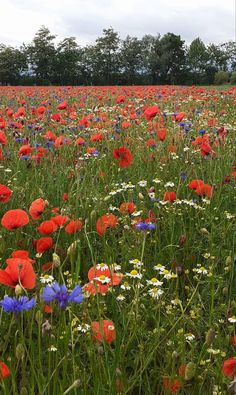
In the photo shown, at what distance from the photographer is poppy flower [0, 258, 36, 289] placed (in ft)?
4.14

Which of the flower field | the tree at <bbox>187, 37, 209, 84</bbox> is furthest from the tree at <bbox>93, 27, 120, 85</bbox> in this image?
the flower field

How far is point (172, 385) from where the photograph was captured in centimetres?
136

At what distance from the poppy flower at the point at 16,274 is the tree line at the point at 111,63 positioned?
31.9 metres

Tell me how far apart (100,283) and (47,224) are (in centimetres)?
30

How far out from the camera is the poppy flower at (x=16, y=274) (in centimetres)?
126

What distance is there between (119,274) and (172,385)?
16.0 inches

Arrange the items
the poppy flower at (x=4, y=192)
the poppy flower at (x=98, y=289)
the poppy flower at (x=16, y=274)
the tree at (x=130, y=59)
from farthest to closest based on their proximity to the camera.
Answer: the tree at (x=130, y=59) < the poppy flower at (x=4, y=192) < the poppy flower at (x=98, y=289) < the poppy flower at (x=16, y=274)

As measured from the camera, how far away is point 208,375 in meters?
1.57

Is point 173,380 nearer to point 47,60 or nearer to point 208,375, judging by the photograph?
point 208,375

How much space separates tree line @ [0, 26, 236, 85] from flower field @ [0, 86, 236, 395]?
97.5 feet

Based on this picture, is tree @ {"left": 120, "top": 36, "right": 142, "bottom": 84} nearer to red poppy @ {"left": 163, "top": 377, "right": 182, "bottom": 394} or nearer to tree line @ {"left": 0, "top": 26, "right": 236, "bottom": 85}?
A: tree line @ {"left": 0, "top": 26, "right": 236, "bottom": 85}

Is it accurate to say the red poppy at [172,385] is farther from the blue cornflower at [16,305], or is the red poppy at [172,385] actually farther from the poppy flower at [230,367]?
the blue cornflower at [16,305]

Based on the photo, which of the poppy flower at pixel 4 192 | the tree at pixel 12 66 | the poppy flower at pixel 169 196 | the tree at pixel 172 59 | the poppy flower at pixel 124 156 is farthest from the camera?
the tree at pixel 172 59

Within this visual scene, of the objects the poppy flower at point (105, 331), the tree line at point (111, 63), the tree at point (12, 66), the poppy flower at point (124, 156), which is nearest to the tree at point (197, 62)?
the tree line at point (111, 63)
